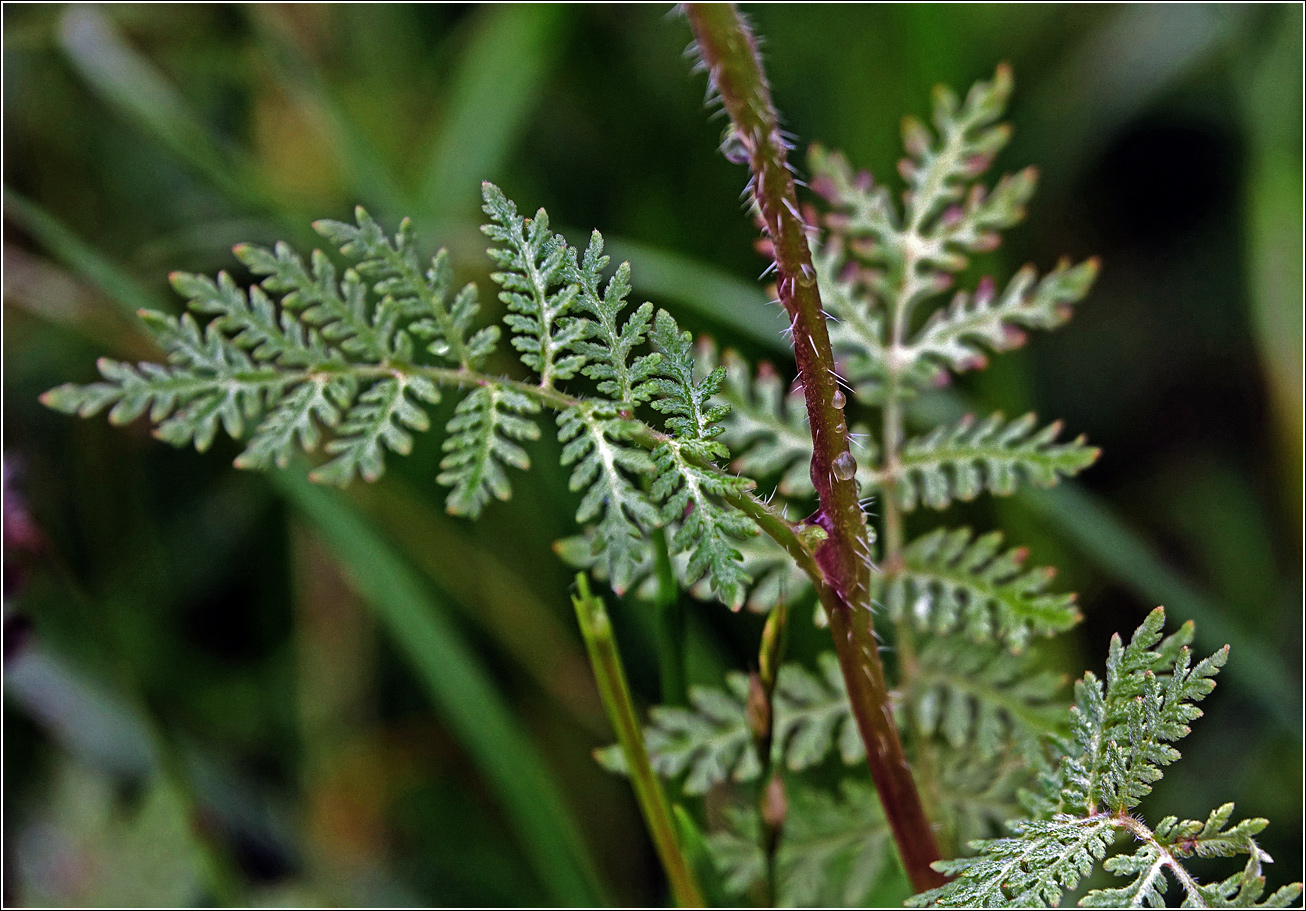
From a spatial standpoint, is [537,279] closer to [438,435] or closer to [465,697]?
[465,697]

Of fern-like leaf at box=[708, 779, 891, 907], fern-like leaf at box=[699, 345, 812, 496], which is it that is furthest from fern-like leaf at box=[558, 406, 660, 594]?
fern-like leaf at box=[708, 779, 891, 907]

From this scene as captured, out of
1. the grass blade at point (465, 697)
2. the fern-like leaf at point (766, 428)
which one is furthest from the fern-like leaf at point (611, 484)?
the grass blade at point (465, 697)

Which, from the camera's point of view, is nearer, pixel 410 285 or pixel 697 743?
pixel 410 285

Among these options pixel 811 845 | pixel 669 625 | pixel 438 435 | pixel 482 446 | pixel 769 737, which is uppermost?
pixel 438 435

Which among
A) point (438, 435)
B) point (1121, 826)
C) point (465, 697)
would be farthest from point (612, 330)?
point (438, 435)

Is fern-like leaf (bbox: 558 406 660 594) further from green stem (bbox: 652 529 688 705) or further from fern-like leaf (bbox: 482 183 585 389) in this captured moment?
green stem (bbox: 652 529 688 705)

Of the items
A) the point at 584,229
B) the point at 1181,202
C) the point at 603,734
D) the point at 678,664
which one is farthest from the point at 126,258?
the point at 1181,202

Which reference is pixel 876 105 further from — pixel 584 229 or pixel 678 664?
pixel 678 664
